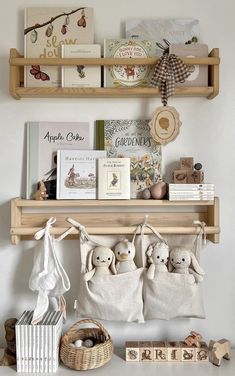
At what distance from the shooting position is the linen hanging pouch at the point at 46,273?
1439 mm

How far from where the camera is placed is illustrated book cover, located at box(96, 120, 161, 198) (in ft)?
5.05

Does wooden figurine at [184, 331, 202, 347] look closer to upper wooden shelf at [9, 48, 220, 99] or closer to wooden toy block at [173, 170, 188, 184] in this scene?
wooden toy block at [173, 170, 188, 184]

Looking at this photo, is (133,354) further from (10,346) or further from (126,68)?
(126,68)

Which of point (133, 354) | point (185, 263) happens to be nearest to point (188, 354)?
point (133, 354)

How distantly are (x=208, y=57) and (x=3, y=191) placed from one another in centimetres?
78

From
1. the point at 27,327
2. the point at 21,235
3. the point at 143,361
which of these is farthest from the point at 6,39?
the point at 143,361

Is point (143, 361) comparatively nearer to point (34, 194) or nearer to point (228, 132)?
point (34, 194)

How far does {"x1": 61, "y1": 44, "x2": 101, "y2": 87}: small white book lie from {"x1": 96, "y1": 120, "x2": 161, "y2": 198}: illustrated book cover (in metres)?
0.14

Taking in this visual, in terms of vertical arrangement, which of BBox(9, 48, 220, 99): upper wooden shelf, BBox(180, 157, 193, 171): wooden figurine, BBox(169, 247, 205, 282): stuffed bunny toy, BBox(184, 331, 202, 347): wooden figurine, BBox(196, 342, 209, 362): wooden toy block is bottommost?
BBox(196, 342, 209, 362): wooden toy block

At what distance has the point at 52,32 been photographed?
4.95 feet

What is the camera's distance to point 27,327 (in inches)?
54.0

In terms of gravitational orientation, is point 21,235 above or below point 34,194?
below

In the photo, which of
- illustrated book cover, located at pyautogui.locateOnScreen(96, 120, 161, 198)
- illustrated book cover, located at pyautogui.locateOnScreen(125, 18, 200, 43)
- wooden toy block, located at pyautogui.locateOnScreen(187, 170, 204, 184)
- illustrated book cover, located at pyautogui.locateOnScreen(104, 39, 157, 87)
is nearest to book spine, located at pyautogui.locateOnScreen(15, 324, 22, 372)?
illustrated book cover, located at pyautogui.locateOnScreen(96, 120, 161, 198)

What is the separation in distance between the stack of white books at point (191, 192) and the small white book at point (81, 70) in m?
0.41
